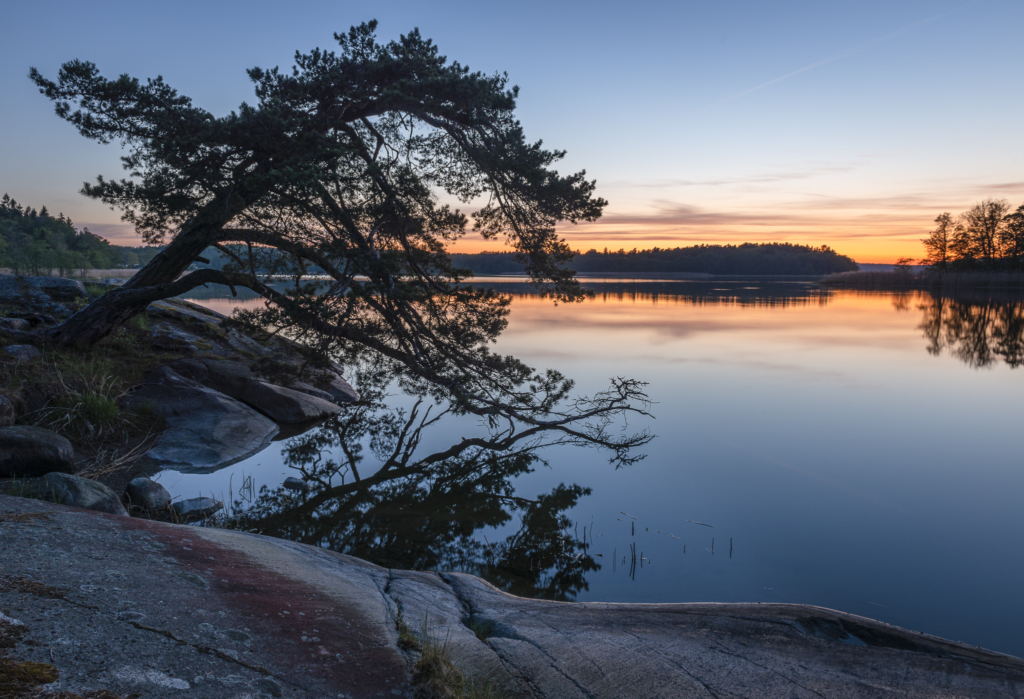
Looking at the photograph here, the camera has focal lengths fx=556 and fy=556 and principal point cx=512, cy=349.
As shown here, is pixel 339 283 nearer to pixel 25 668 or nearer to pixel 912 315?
pixel 25 668

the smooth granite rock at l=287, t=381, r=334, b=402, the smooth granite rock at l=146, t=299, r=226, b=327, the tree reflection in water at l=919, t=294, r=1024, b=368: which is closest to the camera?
the smooth granite rock at l=287, t=381, r=334, b=402

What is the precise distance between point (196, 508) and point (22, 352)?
6305 millimetres

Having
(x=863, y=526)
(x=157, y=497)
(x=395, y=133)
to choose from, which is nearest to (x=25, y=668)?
(x=157, y=497)

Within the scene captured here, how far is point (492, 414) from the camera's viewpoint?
36.9 ft

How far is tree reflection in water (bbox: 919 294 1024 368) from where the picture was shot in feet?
69.6

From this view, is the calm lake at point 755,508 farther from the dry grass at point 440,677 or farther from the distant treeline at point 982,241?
the distant treeline at point 982,241

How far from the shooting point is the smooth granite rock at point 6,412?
24.5ft

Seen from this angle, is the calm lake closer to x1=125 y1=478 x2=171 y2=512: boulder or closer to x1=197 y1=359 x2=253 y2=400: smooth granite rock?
x1=125 y1=478 x2=171 y2=512: boulder

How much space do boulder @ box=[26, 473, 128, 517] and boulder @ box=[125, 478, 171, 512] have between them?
3.02 feet

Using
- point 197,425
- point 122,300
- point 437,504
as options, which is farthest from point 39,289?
point 437,504

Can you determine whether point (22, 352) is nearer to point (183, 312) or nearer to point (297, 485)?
point (183, 312)

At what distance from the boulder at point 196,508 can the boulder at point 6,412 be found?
2811 mm

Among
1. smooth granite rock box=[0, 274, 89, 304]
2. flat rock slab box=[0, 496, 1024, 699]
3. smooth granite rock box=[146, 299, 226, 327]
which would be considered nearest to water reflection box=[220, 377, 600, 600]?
flat rock slab box=[0, 496, 1024, 699]

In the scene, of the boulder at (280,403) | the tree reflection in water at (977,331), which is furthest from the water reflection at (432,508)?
the tree reflection in water at (977,331)
